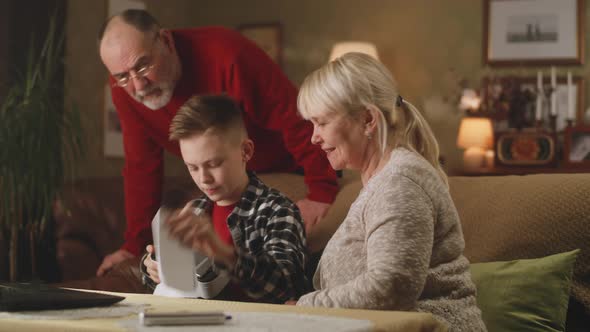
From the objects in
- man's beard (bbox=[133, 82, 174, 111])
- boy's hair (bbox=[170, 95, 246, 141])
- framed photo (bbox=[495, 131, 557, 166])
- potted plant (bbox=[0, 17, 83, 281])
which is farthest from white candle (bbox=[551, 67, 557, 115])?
boy's hair (bbox=[170, 95, 246, 141])

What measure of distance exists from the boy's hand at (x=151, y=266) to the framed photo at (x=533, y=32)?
11.9ft

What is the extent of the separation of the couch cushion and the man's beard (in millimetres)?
881

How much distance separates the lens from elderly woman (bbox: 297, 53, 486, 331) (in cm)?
129

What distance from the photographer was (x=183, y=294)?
162 centimetres

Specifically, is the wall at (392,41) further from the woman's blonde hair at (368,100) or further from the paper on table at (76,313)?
the paper on table at (76,313)

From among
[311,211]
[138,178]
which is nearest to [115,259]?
[138,178]

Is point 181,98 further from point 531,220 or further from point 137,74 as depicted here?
point 531,220

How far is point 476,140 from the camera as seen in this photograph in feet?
14.7

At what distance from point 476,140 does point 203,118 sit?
301 centimetres

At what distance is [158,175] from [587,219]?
1.32 m

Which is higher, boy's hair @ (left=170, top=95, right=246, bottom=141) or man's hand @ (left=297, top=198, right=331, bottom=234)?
boy's hair @ (left=170, top=95, right=246, bottom=141)

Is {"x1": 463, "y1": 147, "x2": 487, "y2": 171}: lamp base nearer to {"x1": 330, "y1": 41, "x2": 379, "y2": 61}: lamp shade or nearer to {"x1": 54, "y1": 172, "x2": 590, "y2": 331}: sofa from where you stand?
{"x1": 330, "y1": 41, "x2": 379, "y2": 61}: lamp shade

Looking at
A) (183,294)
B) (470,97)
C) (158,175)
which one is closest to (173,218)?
→ (183,294)

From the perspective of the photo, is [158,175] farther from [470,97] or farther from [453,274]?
[470,97]
